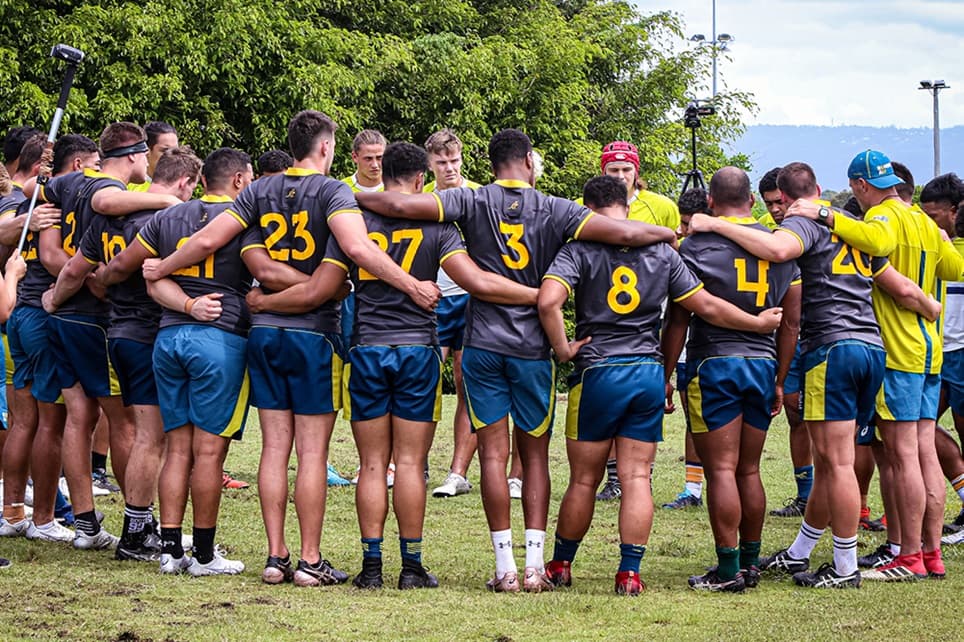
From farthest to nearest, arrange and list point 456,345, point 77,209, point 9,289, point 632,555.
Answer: point 456,345, point 77,209, point 632,555, point 9,289

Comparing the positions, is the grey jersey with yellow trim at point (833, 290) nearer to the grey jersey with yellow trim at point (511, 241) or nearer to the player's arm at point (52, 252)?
the grey jersey with yellow trim at point (511, 241)

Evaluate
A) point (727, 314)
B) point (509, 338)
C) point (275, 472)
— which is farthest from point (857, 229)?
point (275, 472)

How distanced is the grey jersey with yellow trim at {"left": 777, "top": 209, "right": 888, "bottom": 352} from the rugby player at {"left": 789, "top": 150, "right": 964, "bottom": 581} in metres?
0.24

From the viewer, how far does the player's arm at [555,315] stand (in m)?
6.66

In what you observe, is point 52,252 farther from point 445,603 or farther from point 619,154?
point 619,154

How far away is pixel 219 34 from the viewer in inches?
819

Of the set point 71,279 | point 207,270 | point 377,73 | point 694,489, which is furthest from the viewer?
point 377,73

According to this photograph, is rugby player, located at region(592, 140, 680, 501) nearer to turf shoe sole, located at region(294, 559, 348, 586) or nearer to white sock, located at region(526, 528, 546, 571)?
white sock, located at region(526, 528, 546, 571)

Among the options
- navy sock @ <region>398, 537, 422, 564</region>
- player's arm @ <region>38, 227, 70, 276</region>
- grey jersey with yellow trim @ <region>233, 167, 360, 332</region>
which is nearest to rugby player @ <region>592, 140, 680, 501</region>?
navy sock @ <region>398, 537, 422, 564</region>

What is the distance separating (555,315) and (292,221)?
1.57 m

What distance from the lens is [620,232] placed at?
6695mm

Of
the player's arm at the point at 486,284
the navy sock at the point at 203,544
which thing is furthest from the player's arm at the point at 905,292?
the navy sock at the point at 203,544

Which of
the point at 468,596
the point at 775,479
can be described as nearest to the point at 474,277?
the point at 468,596

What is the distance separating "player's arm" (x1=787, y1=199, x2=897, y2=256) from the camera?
22.9 ft
